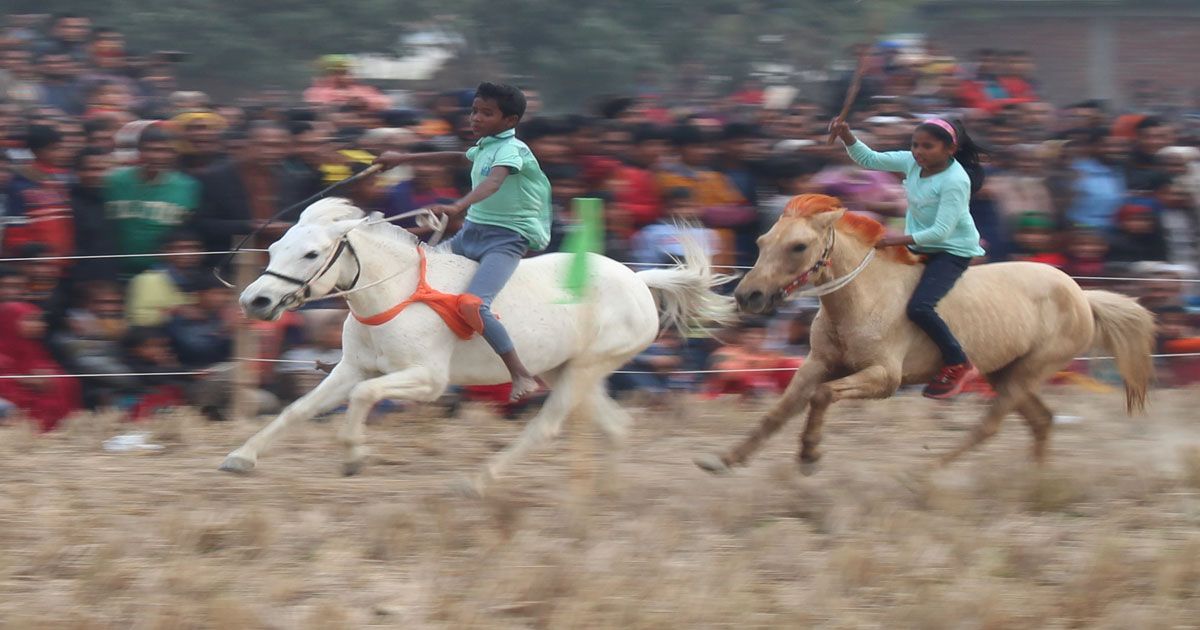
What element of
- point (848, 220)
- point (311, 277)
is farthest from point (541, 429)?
point (848, 220)

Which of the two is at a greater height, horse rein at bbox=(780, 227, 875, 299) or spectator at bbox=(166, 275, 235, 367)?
horse rein at bbox=(780, 227, 875, 299)

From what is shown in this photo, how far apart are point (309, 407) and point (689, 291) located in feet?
6.85

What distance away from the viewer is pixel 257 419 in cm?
846

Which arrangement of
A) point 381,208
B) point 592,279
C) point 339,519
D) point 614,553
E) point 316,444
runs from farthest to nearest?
point 381,208, point 316,444, point 592,279, point 339,519, point 614,553

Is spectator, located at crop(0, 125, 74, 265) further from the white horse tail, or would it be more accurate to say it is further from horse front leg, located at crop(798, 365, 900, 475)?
horse front leg, located at crop(798, 365, 900, 475)

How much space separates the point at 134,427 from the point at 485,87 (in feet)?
9.61

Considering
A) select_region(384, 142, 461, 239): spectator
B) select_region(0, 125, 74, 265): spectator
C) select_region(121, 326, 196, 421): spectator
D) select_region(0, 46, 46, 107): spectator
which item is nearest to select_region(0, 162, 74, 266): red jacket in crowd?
select_region(0, 125, 74, 265): spectator

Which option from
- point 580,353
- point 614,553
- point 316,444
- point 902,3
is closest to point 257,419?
point 316,444

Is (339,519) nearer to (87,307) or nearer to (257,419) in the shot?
(257,419)

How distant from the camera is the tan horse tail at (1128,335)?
25.5 ft

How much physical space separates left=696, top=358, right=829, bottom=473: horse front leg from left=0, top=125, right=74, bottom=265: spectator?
3849mm

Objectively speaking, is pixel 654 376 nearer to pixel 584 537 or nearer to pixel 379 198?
pixel 379 198

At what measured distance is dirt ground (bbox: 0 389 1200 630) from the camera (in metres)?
5.30

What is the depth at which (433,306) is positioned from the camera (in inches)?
267
